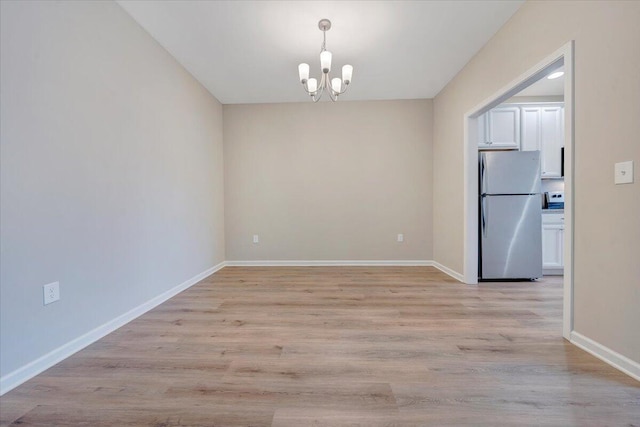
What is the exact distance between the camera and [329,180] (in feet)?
14.8

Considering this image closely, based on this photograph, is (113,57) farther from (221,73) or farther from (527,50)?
(527,50)

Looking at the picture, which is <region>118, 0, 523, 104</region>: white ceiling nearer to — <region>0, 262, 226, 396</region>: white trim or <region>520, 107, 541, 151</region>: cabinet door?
<region>520, 107, 541, 151</region>: cabinet door

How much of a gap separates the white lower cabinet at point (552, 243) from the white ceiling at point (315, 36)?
235 centimetres

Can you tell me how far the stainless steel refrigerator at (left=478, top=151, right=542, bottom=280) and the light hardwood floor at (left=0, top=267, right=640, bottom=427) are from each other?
33.1 inches

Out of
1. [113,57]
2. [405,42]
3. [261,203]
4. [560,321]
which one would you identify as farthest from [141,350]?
[405,42]

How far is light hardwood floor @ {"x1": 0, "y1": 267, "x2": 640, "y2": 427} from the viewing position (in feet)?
4.16

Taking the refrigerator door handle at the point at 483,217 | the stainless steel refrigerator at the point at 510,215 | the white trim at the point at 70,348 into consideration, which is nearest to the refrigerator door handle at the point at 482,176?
the stainless steel refrigerator at the point at 510,215

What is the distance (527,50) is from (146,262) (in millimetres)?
3779

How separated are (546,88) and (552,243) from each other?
2106 mm

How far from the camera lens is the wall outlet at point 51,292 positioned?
5.46 ft

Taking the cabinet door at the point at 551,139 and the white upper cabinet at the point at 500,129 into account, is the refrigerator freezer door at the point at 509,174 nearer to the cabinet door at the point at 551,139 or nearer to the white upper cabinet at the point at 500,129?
the white upper cabinet at the point at 500,129

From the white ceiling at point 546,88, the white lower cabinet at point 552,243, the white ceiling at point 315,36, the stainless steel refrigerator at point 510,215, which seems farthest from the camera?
the white lower cabinet at point 552,243

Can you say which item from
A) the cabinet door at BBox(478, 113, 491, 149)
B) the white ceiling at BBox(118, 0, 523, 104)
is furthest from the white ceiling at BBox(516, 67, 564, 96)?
the white ceiling at BBox(118, 0, 523, 104)

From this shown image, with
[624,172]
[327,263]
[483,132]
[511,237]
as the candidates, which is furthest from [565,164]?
[327,263]
